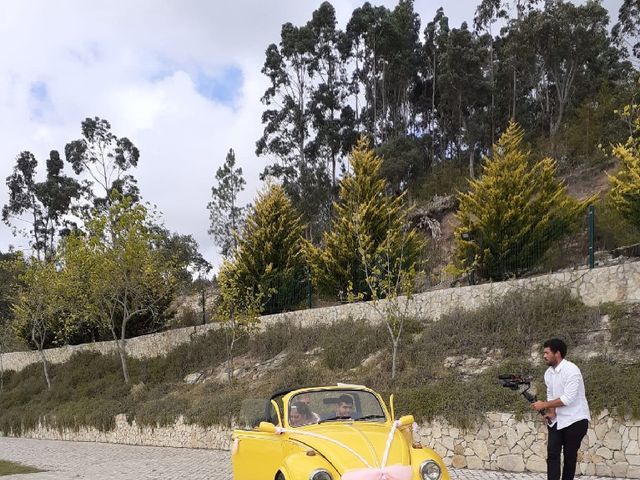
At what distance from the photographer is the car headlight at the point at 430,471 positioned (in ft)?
19.6

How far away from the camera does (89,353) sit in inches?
1187

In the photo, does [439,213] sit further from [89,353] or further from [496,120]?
[89,353]

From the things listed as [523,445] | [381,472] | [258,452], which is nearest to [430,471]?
[381,472]

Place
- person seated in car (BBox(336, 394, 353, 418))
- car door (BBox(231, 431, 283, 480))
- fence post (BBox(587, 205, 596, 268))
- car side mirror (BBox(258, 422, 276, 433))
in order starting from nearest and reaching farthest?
car door (BBox(231, 431, 283, 480)), car side mirror (BBox(258, 422, 276, 433)), person seated in car (BBox(336, 394, 353, 418)), fence post (BBox(587, 205, 596, 268))

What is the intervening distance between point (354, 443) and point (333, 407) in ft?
3.65

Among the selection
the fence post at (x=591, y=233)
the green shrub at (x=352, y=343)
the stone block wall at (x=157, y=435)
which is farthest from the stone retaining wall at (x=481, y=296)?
the stone block wall at (x=157, y=435)

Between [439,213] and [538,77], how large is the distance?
1741 centimetres

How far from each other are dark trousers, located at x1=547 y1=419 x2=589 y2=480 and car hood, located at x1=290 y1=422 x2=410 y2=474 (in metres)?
1.51

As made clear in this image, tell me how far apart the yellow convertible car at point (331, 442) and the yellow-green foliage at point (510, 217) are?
1004 centimetres

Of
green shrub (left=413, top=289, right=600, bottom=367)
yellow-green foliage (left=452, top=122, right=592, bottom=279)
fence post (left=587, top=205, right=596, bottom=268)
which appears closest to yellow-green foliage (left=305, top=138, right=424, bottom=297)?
yellow-green foliage (left=452, top=122, right=592, bottom=279)

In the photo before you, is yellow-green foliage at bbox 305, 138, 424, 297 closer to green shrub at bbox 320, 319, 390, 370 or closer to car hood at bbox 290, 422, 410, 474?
green shrub at bbox 320, 319, 390, 370

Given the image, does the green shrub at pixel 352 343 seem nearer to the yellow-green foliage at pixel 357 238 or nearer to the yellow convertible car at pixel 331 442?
the yellow-green foliage at pixel 357 238

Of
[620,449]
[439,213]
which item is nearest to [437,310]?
[620,449]

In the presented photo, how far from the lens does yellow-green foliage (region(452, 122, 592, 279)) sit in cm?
1794
